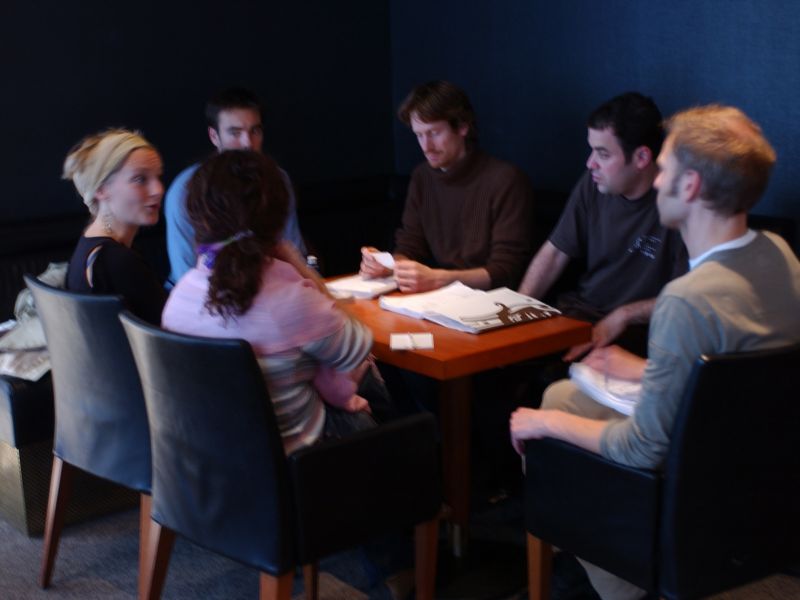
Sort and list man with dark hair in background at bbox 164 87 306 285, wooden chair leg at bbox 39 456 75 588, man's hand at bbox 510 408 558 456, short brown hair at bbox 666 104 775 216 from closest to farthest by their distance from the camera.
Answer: short brown hair at bbox 666 104 775 216 < man's hand at bbox 510 408 558 456 < wooden chair leg at bbox 39 456 75 588 < man with dark hair in background at bbox 164 87 306 285

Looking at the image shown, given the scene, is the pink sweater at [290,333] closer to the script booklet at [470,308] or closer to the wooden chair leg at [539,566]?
the script booklet at [470,308]

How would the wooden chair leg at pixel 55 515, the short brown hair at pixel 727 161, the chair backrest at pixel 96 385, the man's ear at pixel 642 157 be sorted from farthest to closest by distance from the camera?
the man's ear at pixel 642 157, the wooden chair leg at pixel 55 515, the chair backrest at pixel 96 385, the short brown hair at pixel 727 161

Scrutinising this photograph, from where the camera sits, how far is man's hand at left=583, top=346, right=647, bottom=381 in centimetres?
253

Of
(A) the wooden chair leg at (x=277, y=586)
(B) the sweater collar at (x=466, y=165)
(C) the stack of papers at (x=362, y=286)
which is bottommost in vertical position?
(A) the wooden chair leg at (x=277, y=586)

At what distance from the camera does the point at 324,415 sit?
2504 millimetres

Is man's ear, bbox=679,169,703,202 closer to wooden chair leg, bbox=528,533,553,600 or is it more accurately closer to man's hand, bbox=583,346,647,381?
man's hand, bbox=583,346,647,381

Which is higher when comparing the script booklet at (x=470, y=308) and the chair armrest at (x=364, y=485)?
the script booklet at (x=470, y=308)

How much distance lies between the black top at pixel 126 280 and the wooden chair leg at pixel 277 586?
87cm

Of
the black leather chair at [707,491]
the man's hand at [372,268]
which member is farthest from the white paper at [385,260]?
the black leather chair at [707,491]

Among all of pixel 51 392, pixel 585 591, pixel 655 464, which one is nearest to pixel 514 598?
pixel 585 591

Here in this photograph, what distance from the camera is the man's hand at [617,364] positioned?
2.53 metres

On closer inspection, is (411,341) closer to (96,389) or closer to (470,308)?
(470,308)

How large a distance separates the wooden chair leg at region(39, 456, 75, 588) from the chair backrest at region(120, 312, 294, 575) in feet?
2.59

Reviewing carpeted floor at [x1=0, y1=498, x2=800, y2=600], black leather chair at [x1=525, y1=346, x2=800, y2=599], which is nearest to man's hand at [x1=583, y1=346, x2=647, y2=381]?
black leather chair at [x1=525, y1=346, x2=800, y2=599]
